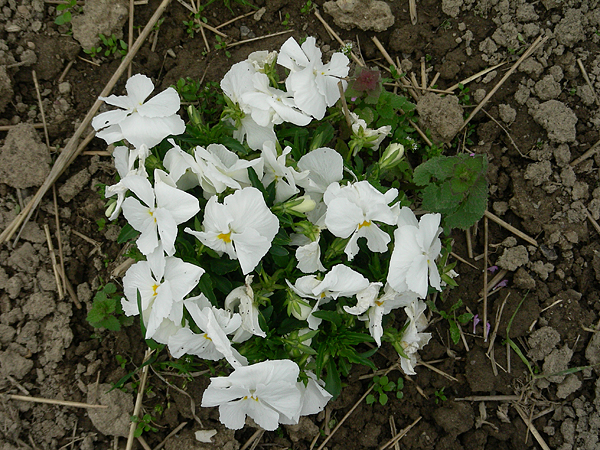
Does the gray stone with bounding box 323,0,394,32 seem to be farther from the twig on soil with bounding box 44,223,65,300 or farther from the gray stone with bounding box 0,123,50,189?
the twig on soil with bounding box 44,223,65,300

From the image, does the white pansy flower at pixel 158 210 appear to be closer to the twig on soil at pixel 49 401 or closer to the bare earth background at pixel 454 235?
the bare earth background at pixel 454 235

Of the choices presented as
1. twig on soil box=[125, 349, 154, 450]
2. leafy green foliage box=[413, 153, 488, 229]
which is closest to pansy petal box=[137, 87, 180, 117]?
leafy green foliage box=[413, 153, 488, 229]

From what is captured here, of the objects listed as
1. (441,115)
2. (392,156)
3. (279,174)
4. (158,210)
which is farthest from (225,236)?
(441,115)

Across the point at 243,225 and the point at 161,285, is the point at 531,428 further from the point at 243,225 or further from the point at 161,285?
the point at 161,285

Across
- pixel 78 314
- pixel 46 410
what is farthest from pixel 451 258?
pixel 46 410

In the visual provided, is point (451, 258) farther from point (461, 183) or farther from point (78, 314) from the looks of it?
point (78, 314)
